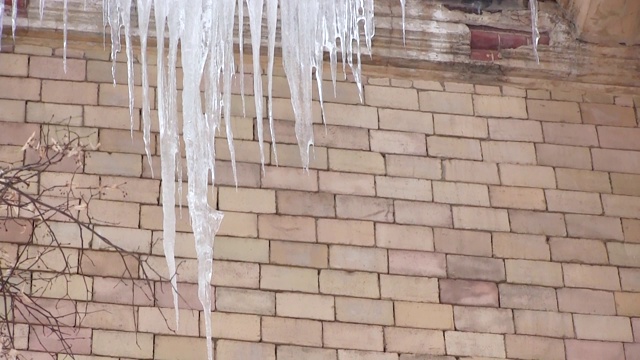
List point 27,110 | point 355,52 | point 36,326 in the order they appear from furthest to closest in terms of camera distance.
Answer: point 355,52, point 27,110, point 36,326

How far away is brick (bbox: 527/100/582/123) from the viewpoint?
26.3ft

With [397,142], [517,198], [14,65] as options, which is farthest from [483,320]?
[14,65]

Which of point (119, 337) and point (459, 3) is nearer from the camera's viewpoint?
point (119, 337)

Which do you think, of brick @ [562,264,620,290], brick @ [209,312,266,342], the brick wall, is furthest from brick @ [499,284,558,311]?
brick @ [209,312,266,342]

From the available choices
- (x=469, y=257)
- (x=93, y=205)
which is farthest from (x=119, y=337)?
(x=469, y=257)

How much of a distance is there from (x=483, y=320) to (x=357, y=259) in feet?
2.25

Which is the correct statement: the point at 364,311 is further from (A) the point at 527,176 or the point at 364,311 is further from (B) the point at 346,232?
(A) the point at 527,176

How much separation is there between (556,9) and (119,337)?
3290 mm

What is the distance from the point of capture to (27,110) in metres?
7.41

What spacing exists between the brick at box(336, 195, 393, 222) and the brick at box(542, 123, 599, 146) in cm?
105

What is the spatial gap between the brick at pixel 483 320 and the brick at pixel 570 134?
1.14 m

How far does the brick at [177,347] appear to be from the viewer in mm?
6809

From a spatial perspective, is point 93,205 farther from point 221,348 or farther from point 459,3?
point 459,3

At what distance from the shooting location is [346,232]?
24.1 ft
